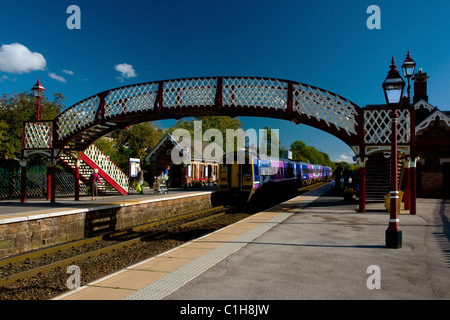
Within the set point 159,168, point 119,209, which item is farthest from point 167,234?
point 159,168

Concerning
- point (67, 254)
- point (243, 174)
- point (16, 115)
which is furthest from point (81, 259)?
point (16, 115)

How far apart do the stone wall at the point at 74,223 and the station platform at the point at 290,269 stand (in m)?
5.20

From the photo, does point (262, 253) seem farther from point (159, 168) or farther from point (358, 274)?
point (159, 168)

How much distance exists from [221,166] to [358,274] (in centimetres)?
1545

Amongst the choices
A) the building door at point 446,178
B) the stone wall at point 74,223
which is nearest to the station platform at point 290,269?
the stone wall at point 74,223

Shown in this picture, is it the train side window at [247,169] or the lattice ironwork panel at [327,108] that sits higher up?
the lattice ironwork panel at [327,108]

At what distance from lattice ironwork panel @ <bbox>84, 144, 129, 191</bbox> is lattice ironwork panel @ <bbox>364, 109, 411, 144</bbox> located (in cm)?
1337

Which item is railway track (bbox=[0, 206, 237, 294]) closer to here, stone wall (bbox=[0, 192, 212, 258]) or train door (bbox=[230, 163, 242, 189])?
stone wall (bbox=[0, 192, 212, 258])

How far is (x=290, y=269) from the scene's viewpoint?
550cm

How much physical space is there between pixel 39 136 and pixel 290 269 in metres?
14.9

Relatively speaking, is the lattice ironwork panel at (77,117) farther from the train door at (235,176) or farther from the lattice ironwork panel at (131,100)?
the train door at (235,176)

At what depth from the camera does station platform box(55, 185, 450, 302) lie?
4406 mm

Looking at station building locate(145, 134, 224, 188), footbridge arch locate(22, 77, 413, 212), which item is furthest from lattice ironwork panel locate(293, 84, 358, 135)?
station building locate(145, 134, 224, 188)

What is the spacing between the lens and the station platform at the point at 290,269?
441cm
